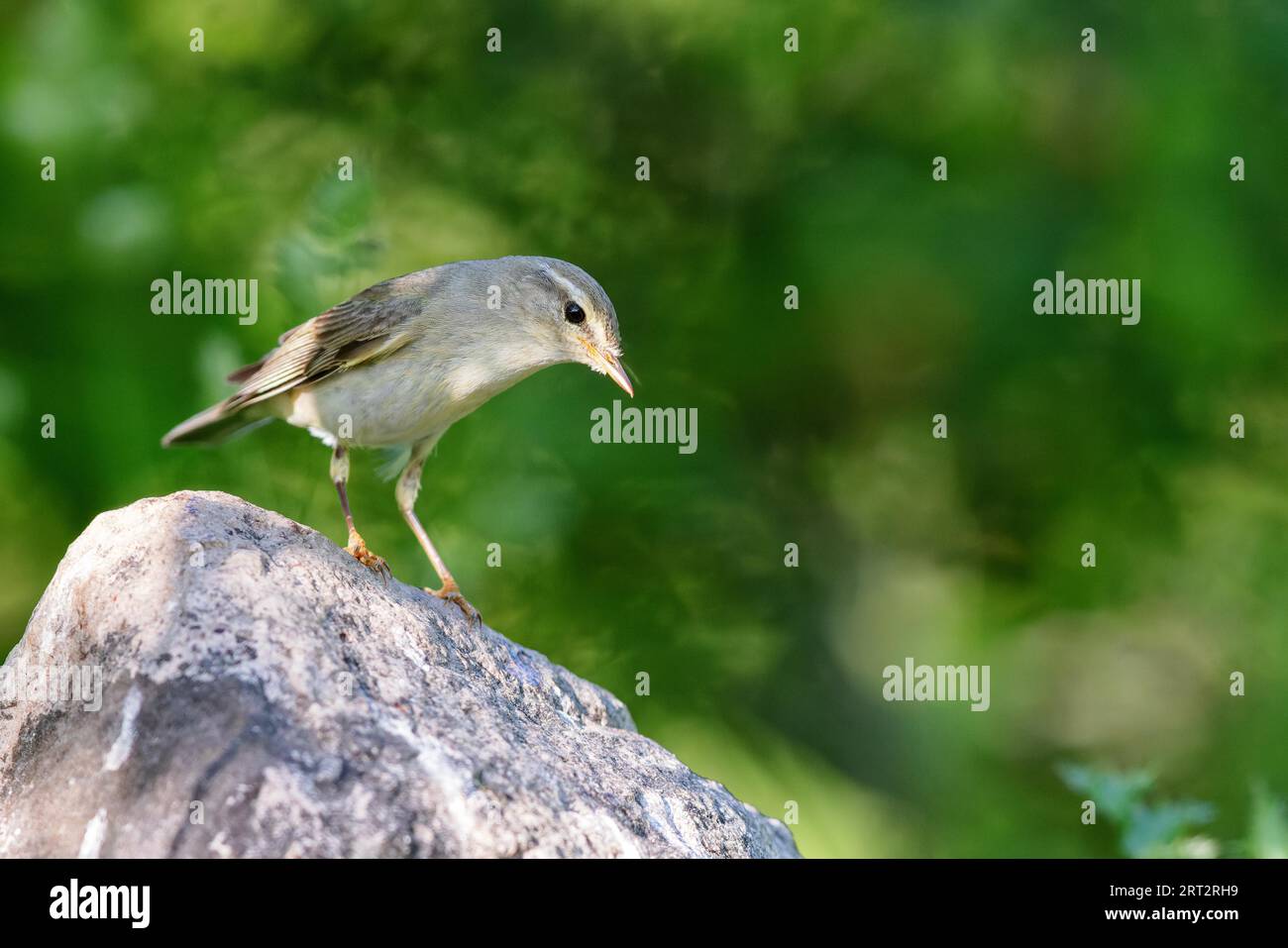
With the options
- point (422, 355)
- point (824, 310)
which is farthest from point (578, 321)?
point (824, 310)

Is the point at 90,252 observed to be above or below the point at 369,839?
above

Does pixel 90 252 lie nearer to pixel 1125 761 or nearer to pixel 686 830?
pixel 686 830

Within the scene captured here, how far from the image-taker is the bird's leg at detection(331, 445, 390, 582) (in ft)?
15.0

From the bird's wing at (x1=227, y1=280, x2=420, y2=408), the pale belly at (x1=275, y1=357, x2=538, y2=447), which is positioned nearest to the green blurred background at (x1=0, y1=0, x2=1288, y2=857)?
the bird's wing at (x1=227, y1=280, x2=420, y2=408)

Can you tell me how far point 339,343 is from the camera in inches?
215

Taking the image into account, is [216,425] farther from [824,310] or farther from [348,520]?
[824,310]

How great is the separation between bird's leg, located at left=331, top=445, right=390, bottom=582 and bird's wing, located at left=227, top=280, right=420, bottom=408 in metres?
0.34

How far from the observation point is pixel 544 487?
255 inches

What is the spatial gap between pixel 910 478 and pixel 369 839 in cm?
509

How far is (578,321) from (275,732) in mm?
2698

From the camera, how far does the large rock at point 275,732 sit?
9.68ft

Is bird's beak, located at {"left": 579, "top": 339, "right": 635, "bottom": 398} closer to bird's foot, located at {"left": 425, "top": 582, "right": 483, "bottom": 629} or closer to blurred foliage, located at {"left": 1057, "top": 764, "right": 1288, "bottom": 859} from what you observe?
bird's foot, located at {"left": 425, "top": 582, "right": 483, "bottom": 629}

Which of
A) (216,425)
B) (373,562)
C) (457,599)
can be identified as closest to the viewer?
(373,562)

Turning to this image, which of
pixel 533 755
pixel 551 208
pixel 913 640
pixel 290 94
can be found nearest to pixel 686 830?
pixel 533 755
